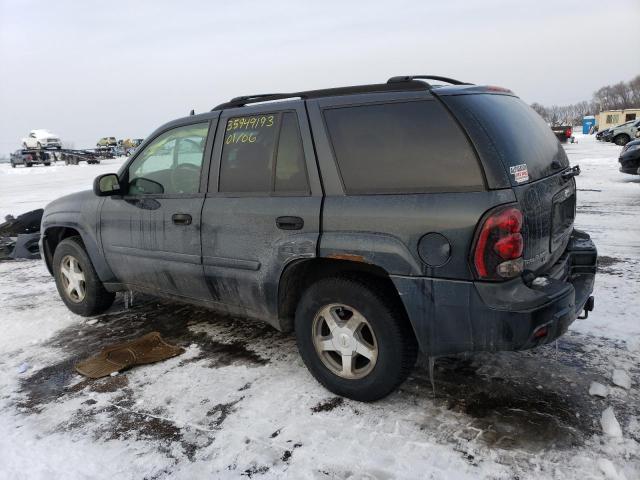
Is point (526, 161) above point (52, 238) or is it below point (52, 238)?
above

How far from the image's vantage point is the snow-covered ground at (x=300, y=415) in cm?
253

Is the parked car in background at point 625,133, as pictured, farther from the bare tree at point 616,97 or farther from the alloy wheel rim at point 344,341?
the bare tree at point 616,97

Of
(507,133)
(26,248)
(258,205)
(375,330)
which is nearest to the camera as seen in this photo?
(507,133)

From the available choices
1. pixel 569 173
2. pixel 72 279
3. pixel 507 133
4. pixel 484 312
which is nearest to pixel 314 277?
pixel 484 312

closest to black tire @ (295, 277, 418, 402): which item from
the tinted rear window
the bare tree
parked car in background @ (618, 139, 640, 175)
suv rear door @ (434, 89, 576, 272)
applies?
suv rear door @ (434, 89, 576, 272)

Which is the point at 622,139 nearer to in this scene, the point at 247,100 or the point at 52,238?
the point at 247,100

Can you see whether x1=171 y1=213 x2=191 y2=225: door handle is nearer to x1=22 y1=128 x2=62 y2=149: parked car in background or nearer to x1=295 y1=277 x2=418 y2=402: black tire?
x1=295 y1=277 x2=418 y2=402: black tire

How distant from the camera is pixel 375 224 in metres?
2.79

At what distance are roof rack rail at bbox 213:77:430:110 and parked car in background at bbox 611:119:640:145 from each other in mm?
30313

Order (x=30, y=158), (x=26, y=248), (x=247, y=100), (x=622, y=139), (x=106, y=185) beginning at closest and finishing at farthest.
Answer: (x=247, y=100) < (x=106, y=185) < (x=26, y=248) < (x=622, y=139) < (x=30, y=158)

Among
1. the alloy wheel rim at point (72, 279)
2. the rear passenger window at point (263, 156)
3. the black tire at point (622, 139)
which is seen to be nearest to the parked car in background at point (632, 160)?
the rear passenger window at point (263, 156)

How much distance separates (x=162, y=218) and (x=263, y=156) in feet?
3.70

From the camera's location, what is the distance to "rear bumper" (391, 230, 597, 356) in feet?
8.20

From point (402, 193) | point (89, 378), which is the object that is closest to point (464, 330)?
point (402, 193)
